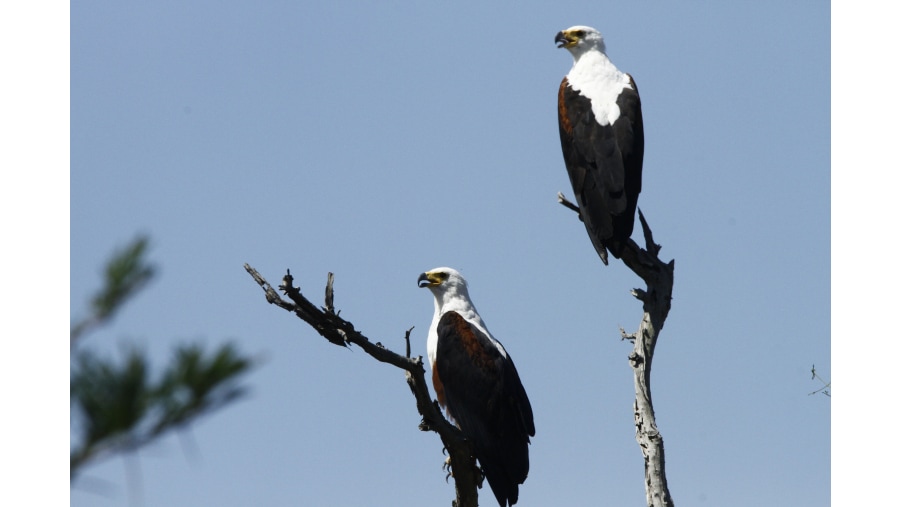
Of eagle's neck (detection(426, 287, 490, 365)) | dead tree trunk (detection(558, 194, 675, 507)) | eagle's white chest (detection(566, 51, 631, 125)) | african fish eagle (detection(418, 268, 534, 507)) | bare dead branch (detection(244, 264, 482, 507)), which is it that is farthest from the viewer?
eagle's neck (detection(426, 287, 490, 365))

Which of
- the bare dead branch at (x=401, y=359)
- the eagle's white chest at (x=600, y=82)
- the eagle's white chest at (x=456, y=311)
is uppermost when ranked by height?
the eagle's white chest at (x=600, y=82)

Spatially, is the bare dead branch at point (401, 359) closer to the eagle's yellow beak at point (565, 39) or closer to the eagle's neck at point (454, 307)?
the eagle's neck at point (454, 307)

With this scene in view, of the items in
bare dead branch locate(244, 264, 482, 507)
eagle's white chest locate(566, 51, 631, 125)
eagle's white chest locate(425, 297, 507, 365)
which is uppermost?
eagle's white chest locate(566, 51, 631, 125)

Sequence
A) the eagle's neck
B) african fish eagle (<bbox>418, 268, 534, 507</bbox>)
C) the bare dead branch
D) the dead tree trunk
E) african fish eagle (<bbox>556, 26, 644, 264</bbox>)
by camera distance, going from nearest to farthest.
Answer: the bare dead branch < the dead tree trunk < african fish eagle (<bbox>556, 26, 644, 264</bbox>) < african fish eagle (<bbox>418, 268, 534, 507</bbox>) < the eagle's neck

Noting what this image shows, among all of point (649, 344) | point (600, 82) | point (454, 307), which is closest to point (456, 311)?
point (454, 307)

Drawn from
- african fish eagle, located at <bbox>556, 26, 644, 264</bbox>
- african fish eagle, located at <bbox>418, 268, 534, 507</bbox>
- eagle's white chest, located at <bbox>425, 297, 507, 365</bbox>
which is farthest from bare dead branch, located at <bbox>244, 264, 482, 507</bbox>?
african fish eagle, located at <bbox>556, 26, 644, 264</bbox>

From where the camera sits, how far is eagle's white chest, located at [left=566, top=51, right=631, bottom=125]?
Answer: 6.54 m

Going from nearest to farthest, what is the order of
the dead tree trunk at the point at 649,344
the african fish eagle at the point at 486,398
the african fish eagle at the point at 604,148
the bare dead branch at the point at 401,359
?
1. the bare dead branch at the point at 401,359
2. the dead tree trunk at the point at 649,344
3. the african fish eagle at the point at 604,148
4. the african fish eagle at the point at 486,398

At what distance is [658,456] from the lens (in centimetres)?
593

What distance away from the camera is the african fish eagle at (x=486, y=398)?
20.7 ft

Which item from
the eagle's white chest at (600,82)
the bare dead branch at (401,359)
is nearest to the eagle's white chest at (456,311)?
the bare dead branch at (401,359)

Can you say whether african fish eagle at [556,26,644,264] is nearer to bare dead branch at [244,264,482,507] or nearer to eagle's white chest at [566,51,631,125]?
eagle's white chest at [566,51,631,125]

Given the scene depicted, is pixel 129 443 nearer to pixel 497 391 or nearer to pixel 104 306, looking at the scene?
pixel 104 306
